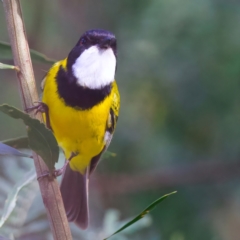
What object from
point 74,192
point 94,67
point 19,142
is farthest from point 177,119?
point 19,142

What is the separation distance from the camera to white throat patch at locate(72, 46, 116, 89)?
5.52ft

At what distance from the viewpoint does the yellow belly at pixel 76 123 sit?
5.40 ft

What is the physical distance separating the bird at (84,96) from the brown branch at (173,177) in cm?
79

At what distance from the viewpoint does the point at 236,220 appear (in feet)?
9.16

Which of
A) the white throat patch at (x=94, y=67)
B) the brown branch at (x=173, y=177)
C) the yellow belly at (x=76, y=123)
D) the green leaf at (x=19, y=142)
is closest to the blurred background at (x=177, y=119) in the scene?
the brown branch at (x=173, y=177)

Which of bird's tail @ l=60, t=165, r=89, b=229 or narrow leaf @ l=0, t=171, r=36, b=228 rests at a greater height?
narrow leaf @ l=0, t=171, r=36, b=228

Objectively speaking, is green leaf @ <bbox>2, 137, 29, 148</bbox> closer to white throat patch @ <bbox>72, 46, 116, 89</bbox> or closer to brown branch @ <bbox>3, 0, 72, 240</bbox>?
brown branch @ <bbox>3, 0, 72, 240</bbox>

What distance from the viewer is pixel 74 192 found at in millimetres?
2227

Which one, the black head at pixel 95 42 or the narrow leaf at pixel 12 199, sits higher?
the black head at pixel 95 42

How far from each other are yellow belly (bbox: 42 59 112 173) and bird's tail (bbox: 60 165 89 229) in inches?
10.1

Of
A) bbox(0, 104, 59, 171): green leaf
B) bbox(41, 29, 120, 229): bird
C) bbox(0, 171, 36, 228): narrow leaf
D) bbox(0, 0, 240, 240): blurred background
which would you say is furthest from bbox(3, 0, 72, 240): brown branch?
bbox(0, 0, 240, 240): blurred background

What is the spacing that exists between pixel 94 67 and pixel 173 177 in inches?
Result: 41.5

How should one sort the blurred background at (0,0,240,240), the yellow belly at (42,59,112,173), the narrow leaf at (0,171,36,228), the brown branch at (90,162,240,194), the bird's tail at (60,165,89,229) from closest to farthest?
1. the narrow leaf at (0,171,36,228)
2. the yellow belly at (42,59,112,173)
3. the bird's tail at (60,165,89,229)
4. the blurred background at (0,0,240,240)
5. the brown branch at (90,162,240,194)

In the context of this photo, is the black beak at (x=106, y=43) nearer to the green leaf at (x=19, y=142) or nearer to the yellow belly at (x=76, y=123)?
the yellow belly at (x=76, y=123)
